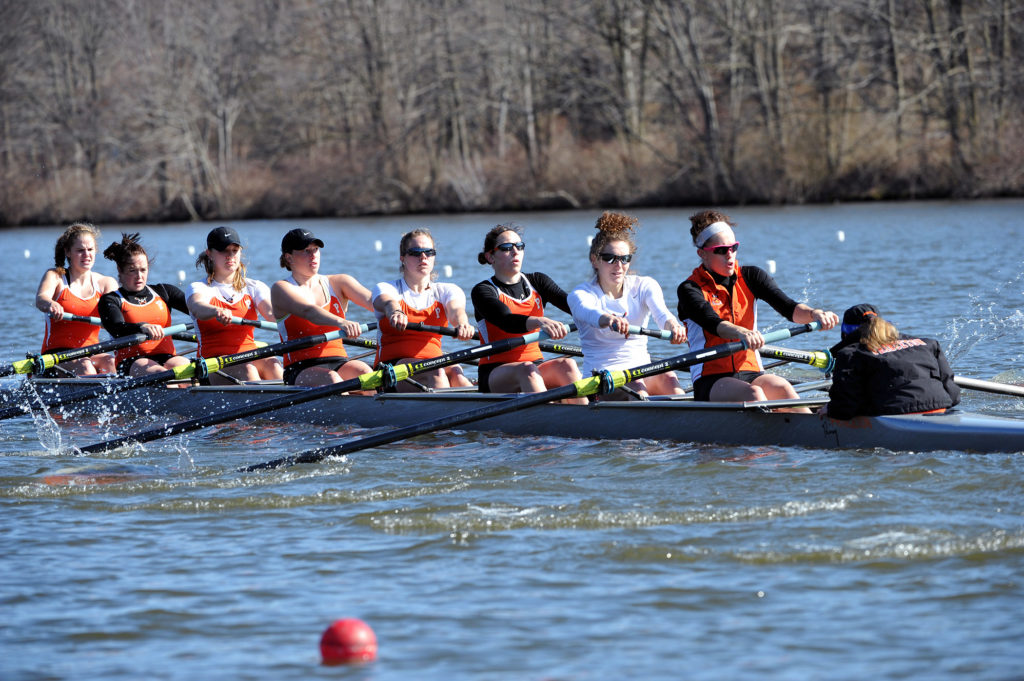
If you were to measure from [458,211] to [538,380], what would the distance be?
28202mm

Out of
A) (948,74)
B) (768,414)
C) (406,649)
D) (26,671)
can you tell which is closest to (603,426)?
(768,414)

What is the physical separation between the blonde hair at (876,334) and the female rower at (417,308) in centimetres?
274

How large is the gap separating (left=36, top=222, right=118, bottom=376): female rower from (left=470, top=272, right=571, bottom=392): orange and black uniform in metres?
3.37

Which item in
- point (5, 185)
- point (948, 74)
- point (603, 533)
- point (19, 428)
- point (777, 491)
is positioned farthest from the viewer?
point (5, 185)

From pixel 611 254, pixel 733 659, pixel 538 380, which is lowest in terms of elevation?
pixel 733 659

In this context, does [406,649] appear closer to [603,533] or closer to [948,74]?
[603,533]

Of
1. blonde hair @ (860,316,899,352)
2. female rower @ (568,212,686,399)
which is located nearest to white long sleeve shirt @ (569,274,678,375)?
female rower @ (568,212,686,399)

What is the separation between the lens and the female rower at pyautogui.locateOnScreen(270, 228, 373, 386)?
8367 millimetres

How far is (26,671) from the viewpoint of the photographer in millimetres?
4316

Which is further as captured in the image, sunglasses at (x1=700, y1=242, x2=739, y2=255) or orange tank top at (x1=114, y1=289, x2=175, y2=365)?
orange tank top at (x1=114, y1=289, x2=175, y2=365)

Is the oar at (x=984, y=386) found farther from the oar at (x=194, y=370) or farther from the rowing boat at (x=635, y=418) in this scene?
the oar at (x=194, y=370)

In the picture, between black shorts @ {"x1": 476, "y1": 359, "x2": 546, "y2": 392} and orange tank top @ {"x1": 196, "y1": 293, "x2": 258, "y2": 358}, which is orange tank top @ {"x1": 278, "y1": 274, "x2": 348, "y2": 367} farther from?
black shorts @ {"x1": 476, "y1": 359, "x2": 546, "y2": 392}

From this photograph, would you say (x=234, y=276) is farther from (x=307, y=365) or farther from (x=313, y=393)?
(x=313, y=393)

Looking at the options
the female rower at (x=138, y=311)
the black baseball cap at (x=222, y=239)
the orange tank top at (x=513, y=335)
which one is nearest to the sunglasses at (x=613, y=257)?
the orange tank top at (x=513, y=335)
